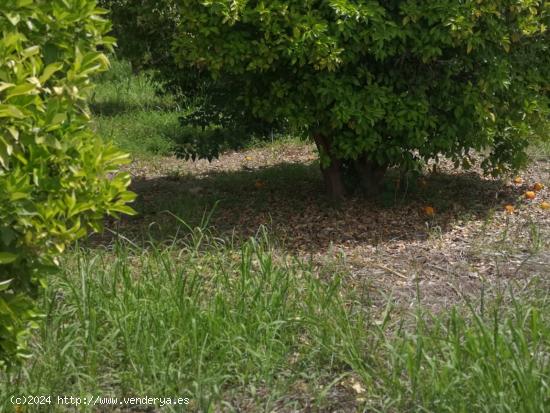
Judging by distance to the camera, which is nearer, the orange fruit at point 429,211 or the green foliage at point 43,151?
the green foliage at point 43,151

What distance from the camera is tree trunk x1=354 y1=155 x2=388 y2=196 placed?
6.75 m

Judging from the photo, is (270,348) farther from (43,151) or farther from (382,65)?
(382,65)

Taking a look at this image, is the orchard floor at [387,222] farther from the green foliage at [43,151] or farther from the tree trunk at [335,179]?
the green foliage at [43,151]

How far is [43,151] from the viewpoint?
112 inches

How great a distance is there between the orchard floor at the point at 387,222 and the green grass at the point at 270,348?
1.19 ft

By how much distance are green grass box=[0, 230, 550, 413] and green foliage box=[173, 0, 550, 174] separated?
1731 mm

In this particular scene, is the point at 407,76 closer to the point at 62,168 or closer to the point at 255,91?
the point at 255,91

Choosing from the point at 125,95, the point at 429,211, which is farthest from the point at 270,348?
the point at 125,95

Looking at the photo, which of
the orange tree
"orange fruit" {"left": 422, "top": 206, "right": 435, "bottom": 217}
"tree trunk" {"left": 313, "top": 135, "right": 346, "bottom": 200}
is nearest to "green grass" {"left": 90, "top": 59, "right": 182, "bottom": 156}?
"tree trunk" {"left": 313, "top": 135, "right": 346, "bottom": 200}

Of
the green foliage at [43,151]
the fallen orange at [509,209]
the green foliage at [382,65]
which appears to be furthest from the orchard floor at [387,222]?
the green foliage at [43,151]

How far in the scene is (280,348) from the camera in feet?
12.7

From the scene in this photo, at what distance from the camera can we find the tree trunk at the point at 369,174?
6.75 m

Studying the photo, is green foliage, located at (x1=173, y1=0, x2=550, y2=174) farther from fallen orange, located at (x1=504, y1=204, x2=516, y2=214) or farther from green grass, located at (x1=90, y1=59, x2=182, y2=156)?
green grass, located at (x1=90, y1=59, x2=182, y2=156)

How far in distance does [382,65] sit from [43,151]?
363 centimetres
